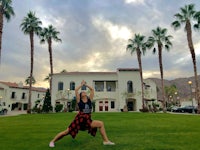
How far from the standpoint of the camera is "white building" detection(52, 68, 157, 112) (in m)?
39.7

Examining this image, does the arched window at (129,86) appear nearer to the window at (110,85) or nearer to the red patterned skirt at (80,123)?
the window at (110,85)

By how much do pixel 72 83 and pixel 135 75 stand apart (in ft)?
40.9

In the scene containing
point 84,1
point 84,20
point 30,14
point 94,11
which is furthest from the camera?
point 30,14

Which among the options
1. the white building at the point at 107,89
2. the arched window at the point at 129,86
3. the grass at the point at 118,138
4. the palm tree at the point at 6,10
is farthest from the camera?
the arched window at the point at 129,86

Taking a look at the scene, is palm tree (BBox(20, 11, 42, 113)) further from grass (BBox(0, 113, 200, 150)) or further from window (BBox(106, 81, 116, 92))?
grass (BBox(0, 113, 200, 150))

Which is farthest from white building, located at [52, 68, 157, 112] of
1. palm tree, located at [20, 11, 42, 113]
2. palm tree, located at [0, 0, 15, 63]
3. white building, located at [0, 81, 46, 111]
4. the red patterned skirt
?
the red patterned skirt

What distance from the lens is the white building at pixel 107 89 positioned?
39.7m

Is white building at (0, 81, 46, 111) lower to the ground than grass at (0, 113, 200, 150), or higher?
higher

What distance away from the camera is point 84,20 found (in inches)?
956

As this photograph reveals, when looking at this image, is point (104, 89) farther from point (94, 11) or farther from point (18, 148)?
point (18, 148)

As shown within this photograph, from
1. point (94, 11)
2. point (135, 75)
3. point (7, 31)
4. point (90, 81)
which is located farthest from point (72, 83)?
point (94, 11)

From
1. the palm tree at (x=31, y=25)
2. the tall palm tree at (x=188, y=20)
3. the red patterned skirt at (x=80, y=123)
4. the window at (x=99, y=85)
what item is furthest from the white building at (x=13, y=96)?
the red patterned skirt at (x=80, y=123)

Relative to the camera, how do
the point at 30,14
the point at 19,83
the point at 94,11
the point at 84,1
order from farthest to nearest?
the point at 19,83 → the point at 30,14 → the point at 94,11 → the point at 84,1

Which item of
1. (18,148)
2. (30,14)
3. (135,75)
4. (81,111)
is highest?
(30,14)
